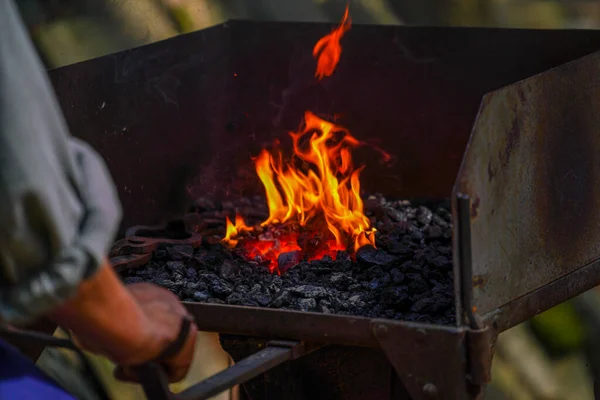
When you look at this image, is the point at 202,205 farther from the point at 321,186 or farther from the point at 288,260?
the point at 288,260

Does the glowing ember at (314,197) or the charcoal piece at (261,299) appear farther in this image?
the glowing ember at (314,197)

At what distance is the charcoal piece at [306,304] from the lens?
1.57m

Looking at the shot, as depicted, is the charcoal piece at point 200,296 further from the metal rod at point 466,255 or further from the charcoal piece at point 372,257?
the metal rod at point 466,255

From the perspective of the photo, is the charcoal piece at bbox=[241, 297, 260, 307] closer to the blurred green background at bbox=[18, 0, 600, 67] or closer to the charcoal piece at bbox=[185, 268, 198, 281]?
the charcoal piece at bbox=[185, 268, 198, 281]

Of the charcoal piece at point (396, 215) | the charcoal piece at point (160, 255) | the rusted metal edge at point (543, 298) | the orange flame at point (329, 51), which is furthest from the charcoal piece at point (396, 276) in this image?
the orange flame at point (329, 51)

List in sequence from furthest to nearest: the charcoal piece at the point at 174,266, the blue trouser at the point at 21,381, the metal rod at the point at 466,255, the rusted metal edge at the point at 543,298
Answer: the charcoal piece at the point at 174,266 → the rusted metal edge at the point at 543,298 → the metal rod at the point at 466,255 → the blue trouser at the point at 21,381

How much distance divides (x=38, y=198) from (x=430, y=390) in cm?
74

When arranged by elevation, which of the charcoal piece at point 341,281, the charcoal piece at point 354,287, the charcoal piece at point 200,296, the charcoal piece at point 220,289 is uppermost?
the charcoal piece at point 200,296

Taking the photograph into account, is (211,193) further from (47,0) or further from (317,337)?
(317,337)

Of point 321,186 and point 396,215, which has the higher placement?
point 321,186

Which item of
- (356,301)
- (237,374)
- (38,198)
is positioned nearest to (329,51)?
(356,301)

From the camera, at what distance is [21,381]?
3.28 ft

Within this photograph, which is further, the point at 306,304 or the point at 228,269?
the point at 228,269

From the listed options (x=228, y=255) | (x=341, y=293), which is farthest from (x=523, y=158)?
(x=228, y=255)
